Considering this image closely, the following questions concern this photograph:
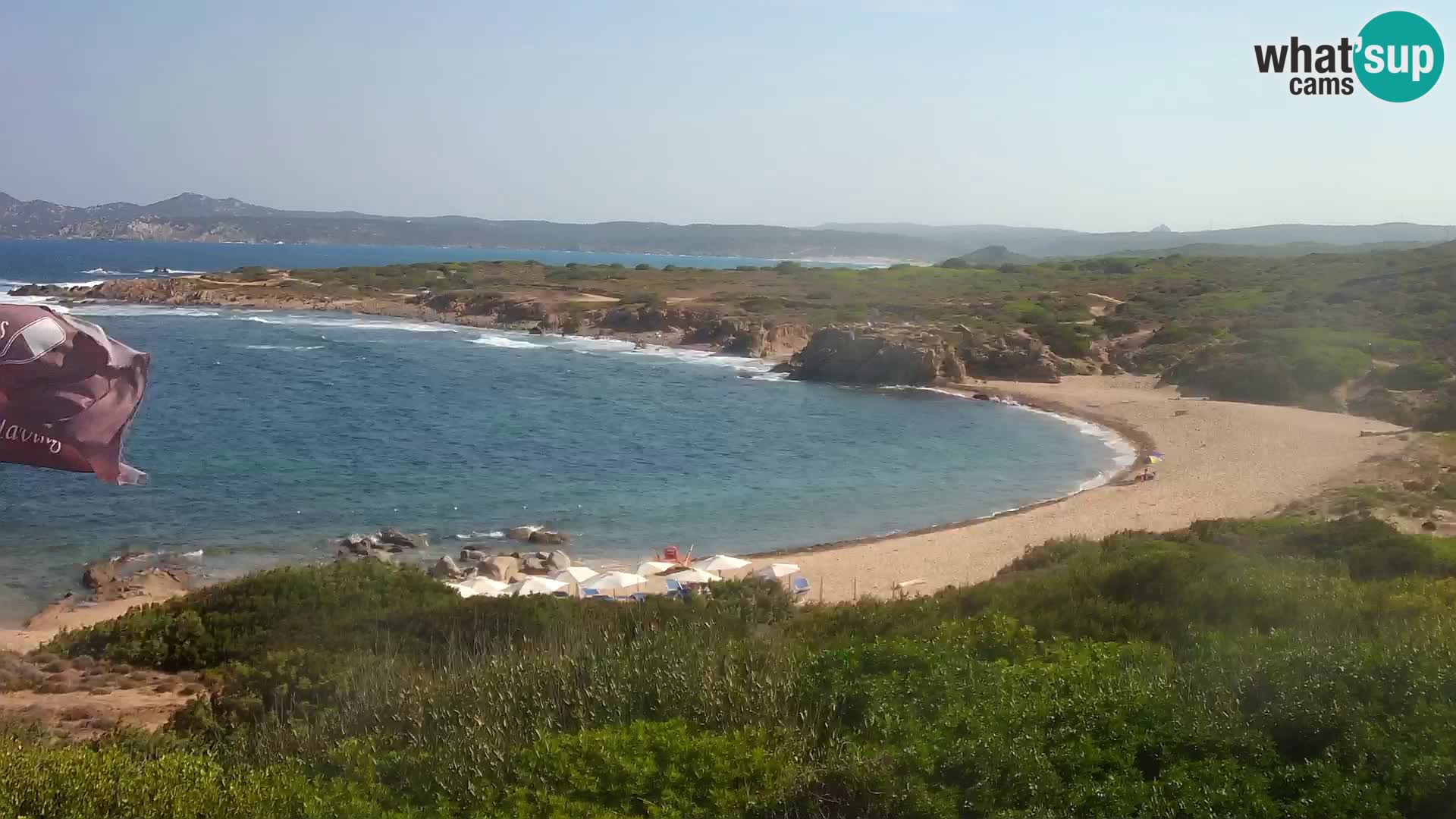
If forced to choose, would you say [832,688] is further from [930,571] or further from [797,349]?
[797,349]

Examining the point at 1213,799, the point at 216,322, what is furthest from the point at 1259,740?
the point at 216,322

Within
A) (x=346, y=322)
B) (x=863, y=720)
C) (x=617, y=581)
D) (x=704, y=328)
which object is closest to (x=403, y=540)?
(x=617, y=581)

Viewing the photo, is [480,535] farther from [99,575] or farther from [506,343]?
[506,343]

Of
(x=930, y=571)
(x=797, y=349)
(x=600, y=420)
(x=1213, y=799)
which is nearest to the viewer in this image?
(x=1213, y=799)

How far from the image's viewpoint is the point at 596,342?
65.5 m

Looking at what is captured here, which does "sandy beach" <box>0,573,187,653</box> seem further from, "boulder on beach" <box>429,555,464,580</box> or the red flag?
the red flag

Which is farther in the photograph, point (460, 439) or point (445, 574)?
point (460, 439)

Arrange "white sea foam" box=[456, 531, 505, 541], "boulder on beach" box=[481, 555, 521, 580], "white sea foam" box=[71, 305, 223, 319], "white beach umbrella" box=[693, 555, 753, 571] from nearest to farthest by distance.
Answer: "boulder on beach" box=[481, 555, 521, 580]
"white beach umbrella" box=[693, 555, 753, 571]
"white sea foam" box=[456, 531, 505, 541]
"white sea foam" box=[71, 305, 223, 319]

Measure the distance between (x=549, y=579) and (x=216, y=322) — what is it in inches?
2266

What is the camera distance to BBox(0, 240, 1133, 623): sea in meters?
22.5

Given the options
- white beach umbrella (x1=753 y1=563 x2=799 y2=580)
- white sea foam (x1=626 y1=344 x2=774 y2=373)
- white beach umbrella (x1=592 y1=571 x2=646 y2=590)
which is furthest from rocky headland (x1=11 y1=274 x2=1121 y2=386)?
white beach umbrella (x1=592 y1=571 x2=646 y2=590)

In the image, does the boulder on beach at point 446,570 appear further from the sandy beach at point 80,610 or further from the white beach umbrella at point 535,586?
the sandy beach at point 80,610

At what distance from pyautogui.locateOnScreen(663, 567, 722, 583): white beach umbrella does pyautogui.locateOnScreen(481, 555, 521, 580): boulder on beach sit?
9.59 ft

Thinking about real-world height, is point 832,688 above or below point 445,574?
above
